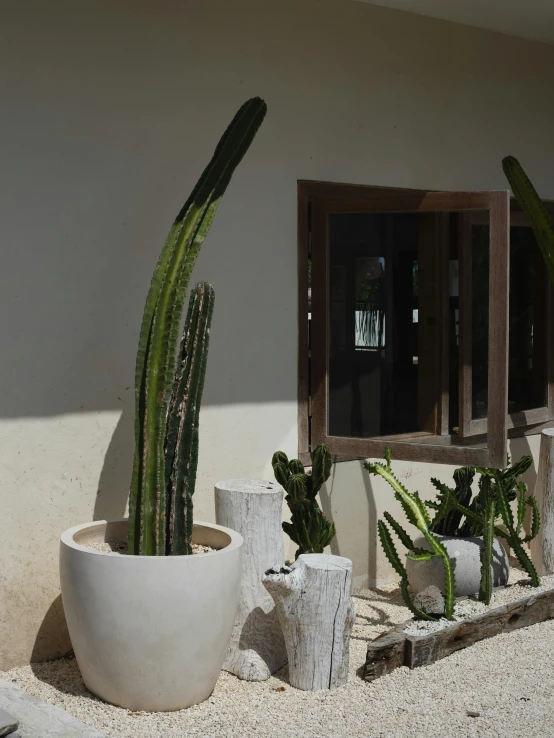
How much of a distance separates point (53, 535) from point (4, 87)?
1796 mm

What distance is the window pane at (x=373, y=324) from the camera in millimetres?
4707

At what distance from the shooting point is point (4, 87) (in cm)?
368

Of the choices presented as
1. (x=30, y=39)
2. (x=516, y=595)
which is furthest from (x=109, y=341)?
(x=516, y=595)

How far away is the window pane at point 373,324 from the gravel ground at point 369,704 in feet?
4.01

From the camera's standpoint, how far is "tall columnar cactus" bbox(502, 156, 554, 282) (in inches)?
187

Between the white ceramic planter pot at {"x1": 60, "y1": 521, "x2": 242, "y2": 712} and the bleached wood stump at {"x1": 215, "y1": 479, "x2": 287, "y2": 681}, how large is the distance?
0.30 metres

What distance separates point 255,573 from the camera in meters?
3.81

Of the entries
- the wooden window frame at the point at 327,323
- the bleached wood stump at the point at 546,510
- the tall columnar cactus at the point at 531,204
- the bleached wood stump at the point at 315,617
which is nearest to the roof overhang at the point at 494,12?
A: the tall columnar cactus at the point at 531,204

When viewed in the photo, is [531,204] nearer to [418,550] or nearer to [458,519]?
[458,519]

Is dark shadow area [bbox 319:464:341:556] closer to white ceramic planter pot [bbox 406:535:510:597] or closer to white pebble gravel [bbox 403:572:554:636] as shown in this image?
white ceramic planter pot [bbox 406:535:510:597]

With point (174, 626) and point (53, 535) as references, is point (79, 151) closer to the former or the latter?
point (53, 535)

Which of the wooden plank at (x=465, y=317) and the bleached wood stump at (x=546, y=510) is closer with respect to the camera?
the wooden plank at (x=465, y=317)

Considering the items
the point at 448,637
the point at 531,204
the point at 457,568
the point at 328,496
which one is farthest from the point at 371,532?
the point at 531,204

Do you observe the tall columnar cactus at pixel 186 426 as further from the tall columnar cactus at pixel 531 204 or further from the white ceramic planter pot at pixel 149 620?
the tall columnar cactus at pixel 531 204
